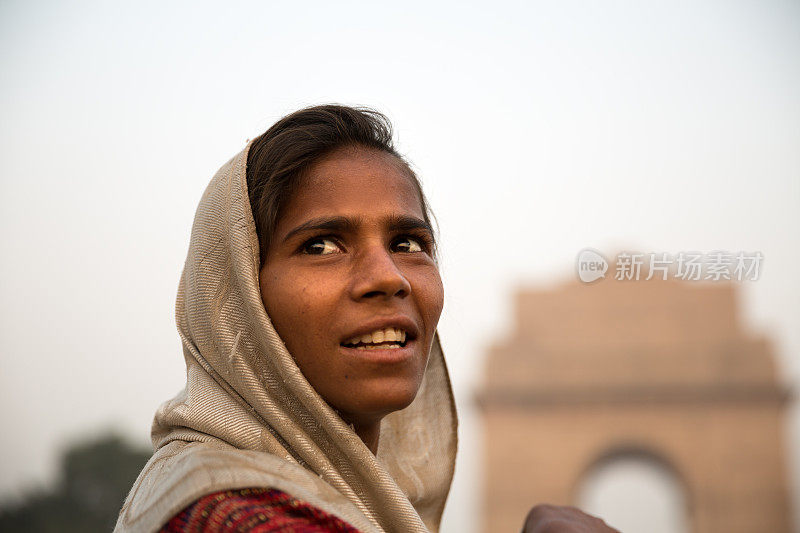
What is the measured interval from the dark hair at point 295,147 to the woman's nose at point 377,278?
0.21 m

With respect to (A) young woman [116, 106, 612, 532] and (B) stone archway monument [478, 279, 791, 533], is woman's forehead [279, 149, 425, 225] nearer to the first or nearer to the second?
(A) young woman [116, 106, 612, 532]

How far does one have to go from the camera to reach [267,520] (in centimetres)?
110

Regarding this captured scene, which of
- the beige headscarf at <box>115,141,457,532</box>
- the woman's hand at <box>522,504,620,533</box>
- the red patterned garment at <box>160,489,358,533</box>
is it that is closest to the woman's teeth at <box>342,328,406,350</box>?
the beige headscarf at <box>115,141,457,532</box>

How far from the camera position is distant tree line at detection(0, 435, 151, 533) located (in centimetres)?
1330

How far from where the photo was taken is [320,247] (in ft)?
4.91

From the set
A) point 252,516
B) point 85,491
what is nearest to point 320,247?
point 252,516

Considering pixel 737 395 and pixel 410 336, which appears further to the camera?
pixel 737 395

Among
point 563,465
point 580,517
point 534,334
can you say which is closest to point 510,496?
point 563,465

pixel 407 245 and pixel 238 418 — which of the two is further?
pixel 407 245

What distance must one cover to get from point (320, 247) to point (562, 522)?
0.78 metres

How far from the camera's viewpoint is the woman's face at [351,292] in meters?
1.42

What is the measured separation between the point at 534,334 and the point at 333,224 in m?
20.3

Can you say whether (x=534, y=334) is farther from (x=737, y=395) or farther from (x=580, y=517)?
(x=580, y=517)

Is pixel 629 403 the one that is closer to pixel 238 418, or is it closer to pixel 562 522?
pixel 562 522
